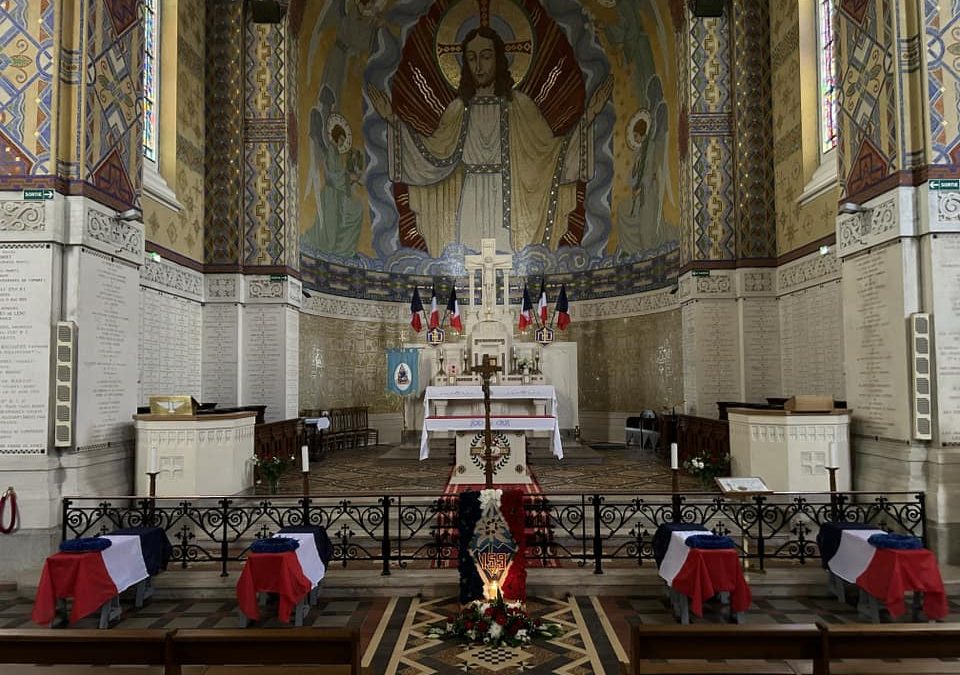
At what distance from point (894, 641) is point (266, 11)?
15.3 metres

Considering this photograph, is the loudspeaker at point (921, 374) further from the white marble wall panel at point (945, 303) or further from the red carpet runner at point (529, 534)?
the red carpet runner at point (529, 534)

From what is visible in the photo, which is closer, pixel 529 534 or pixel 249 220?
pixel 529 534

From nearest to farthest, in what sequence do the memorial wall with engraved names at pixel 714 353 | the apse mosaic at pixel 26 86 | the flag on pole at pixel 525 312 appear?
the apse mosaic at pixel 26 86
the memorial wall with engraved names at pixel 714 353
the flag on pole at pixel 525 312

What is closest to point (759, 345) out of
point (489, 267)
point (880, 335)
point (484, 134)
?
→ point (880, 335)

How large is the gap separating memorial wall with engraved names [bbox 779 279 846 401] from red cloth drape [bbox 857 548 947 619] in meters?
5.72

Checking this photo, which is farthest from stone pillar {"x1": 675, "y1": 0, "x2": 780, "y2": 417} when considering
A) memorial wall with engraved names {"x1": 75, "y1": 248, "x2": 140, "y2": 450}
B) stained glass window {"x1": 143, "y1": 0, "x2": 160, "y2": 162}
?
stained glass window {"x1": 143, "y1": 0, "x2": 160, "y2": 162}

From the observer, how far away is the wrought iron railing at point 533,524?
707 cm

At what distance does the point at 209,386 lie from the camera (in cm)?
1395

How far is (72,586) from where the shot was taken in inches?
229

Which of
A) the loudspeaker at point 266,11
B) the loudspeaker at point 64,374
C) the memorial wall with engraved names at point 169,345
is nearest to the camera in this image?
the loudspeaker at point 64,374

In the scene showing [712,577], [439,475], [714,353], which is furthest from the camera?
[714,353]

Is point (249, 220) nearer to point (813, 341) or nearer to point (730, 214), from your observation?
point (730, 214)

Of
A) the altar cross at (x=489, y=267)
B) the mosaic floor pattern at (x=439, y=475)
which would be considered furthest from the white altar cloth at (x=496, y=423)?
the altar cross at (x=489, y=267)

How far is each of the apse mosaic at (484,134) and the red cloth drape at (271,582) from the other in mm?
12525
